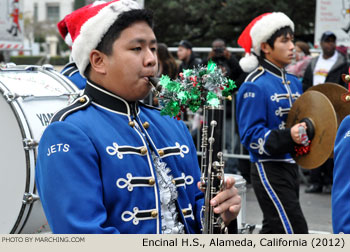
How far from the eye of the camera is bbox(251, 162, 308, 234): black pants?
482 centimetres

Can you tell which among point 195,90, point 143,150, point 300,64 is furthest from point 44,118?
point 300,64

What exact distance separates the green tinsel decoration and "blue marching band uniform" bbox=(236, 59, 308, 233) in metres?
2.60

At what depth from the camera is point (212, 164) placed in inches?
87.4

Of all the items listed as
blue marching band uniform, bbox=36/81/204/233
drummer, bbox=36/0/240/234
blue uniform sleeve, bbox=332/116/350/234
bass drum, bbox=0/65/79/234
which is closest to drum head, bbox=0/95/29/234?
bass drum, bbox=0/65/79/234

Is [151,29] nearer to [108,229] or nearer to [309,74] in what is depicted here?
[108,229]

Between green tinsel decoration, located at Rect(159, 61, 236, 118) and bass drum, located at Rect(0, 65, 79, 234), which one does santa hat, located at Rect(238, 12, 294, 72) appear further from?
green tinsel decoration, located at Rect(159, 61, 236, 118)

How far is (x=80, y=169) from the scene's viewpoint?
2230 mm

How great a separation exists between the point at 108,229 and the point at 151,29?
85 cm

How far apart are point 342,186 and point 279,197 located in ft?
7.69

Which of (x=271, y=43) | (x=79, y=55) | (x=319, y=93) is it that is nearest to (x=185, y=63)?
(x=271, y=43)

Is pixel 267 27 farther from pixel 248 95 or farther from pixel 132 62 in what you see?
pixel 132 62

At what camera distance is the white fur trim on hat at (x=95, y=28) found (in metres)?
2.46

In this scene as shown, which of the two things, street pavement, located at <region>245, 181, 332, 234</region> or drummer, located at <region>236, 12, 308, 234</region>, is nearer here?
drummer, located at <region>236, 12, 308, 234</region>

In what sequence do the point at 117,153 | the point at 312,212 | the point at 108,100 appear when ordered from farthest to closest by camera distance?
1. the point at 312,212
2. the point at 108,100
3. the point at 117,153
